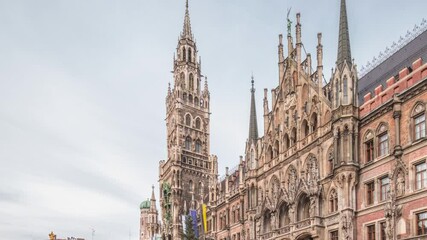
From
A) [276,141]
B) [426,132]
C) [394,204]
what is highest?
[276,141]

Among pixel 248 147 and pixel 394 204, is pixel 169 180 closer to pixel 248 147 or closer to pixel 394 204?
pixel 248 147

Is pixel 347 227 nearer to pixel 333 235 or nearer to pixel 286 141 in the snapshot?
pixel 333 235

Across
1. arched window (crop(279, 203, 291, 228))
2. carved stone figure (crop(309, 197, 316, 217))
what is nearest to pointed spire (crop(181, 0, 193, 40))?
arched window (crop(279, 203, 291, 228))

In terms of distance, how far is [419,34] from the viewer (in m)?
39.3

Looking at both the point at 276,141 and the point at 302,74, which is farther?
the point at 276,141

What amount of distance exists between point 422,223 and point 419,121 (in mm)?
6410

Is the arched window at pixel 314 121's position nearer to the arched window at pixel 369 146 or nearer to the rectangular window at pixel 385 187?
the arched window at pixel 369 146

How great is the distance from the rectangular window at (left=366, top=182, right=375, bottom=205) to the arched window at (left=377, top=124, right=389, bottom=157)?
2351 millimetres

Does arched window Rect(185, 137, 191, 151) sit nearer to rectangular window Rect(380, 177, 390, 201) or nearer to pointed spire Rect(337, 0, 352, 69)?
pointed spire Rect(337, 0, 352, 69)

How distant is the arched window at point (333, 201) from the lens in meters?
38.8

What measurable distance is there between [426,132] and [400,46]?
12.4 metres

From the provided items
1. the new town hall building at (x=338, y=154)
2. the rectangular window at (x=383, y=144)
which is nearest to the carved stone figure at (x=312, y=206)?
the new town hall building at (x=338, y=154)

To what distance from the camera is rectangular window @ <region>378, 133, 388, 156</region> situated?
35.1 m

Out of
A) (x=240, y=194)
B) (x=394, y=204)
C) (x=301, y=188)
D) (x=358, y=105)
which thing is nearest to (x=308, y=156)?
(x=301, y=188)
